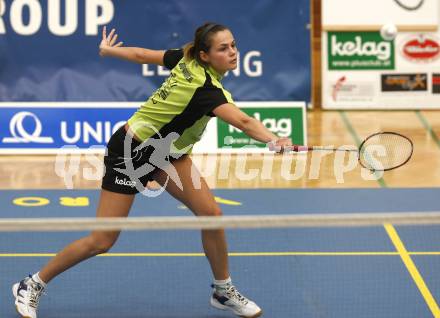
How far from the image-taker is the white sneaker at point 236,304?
17.5ft

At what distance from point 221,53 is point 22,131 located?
5.29 metres

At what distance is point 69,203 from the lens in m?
7.94

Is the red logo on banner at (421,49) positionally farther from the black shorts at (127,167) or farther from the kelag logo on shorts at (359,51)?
the black shorts at (127,167)

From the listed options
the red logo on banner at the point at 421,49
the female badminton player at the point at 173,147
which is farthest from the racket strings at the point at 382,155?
the red logo on banner at the point at 421,49

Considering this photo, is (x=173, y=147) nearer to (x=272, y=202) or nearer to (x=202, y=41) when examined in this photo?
(x=202, y=41)

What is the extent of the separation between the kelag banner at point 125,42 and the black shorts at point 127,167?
19.1 feet

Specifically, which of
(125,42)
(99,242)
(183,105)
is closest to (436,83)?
(125,42)

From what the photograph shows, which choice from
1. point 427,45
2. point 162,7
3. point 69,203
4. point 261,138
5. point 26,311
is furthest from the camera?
point 427,45

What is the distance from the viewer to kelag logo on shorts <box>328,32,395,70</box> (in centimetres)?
1184

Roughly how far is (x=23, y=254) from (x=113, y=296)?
1050 millimetres

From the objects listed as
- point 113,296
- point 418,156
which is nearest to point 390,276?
point 113,296

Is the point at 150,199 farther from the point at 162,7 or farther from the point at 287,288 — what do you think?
the point at 162,7

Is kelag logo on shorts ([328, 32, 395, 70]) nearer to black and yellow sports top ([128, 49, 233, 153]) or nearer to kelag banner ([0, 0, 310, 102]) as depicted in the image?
kelag banner ([0, 0, 310, 102])

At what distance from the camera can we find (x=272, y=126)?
984 centimetres
